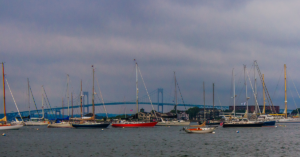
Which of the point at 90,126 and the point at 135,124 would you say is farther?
the point at 90,126

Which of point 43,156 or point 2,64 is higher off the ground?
point 2,64

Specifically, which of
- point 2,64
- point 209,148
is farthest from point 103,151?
point 2,64

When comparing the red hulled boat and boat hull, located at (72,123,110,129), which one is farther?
boat hull, located at (72,123,110,129)

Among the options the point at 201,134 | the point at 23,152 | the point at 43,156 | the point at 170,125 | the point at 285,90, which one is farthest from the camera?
the point at 285,90

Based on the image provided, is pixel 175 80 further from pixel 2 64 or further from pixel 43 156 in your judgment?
pixel 43 156

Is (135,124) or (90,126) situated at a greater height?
(135,124)

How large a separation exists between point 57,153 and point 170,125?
233ft

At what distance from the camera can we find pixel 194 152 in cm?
4000

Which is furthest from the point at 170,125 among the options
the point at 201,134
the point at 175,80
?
the point at 201,134

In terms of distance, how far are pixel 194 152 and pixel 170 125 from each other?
69.3 m

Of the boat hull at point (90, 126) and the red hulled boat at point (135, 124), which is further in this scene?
the boat hull at point (90, 126)

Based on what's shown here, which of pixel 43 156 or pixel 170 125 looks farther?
pixel 170 125

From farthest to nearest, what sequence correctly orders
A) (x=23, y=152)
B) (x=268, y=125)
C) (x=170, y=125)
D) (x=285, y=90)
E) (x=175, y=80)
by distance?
(x=285, y=90) < (x=175, y=80) < (x=170, y=125) < (x=268, y=125) < (x=23, y=152)

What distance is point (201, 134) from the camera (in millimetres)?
68438
